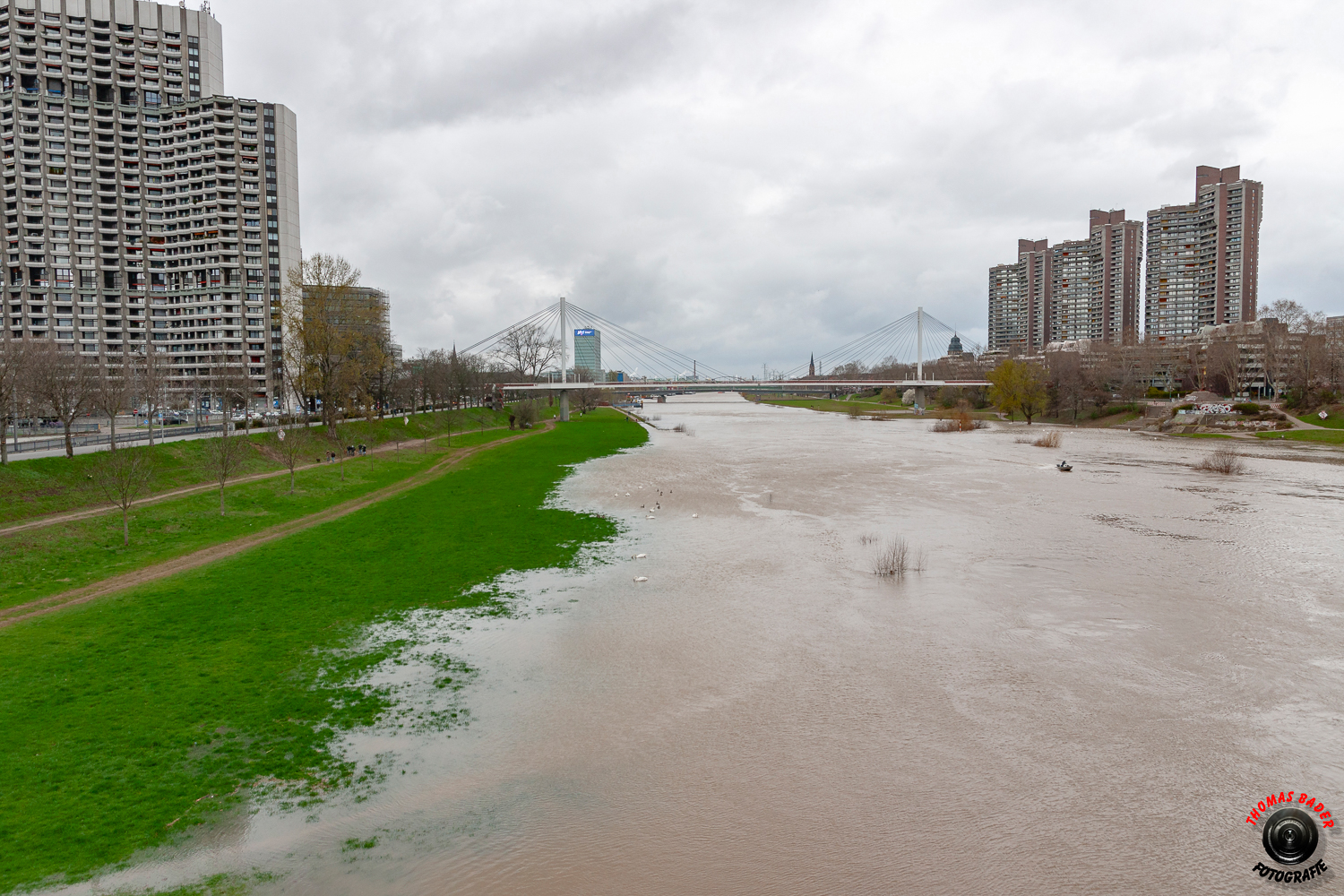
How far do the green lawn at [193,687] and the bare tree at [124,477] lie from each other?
4268 mm

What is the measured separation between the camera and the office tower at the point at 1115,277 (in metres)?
149

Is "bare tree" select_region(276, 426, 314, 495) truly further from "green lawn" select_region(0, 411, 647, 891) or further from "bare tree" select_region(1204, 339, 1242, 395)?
"bare tree" select_region(1204, 339, 1242, 395)

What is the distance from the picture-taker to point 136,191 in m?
89.6

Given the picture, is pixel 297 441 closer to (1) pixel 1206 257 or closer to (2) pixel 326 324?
(2) pixel 326 324

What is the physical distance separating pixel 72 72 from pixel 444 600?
4305 inches

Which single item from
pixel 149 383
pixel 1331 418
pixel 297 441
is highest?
pixel 149 383

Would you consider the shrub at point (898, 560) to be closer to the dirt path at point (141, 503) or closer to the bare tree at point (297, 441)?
the dirt path at point (141, 503)

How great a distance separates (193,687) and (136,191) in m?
105

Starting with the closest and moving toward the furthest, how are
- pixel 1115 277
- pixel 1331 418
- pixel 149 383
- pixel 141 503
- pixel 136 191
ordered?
pixel 141 503
pixel 149 383
pixel 1331 418
pixel 136 191
pixel 1115 277

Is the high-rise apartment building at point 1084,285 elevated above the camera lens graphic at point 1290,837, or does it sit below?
above

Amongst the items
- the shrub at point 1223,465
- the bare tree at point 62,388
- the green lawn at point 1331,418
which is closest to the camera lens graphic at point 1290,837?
the bare tree at point 62,388

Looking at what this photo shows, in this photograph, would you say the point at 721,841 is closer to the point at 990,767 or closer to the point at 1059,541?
the point at 990,767

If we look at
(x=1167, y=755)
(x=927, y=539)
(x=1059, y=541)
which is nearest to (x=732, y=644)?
(x=1167, y=755)

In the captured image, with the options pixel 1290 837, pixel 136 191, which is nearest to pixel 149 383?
pixel 1290 837
